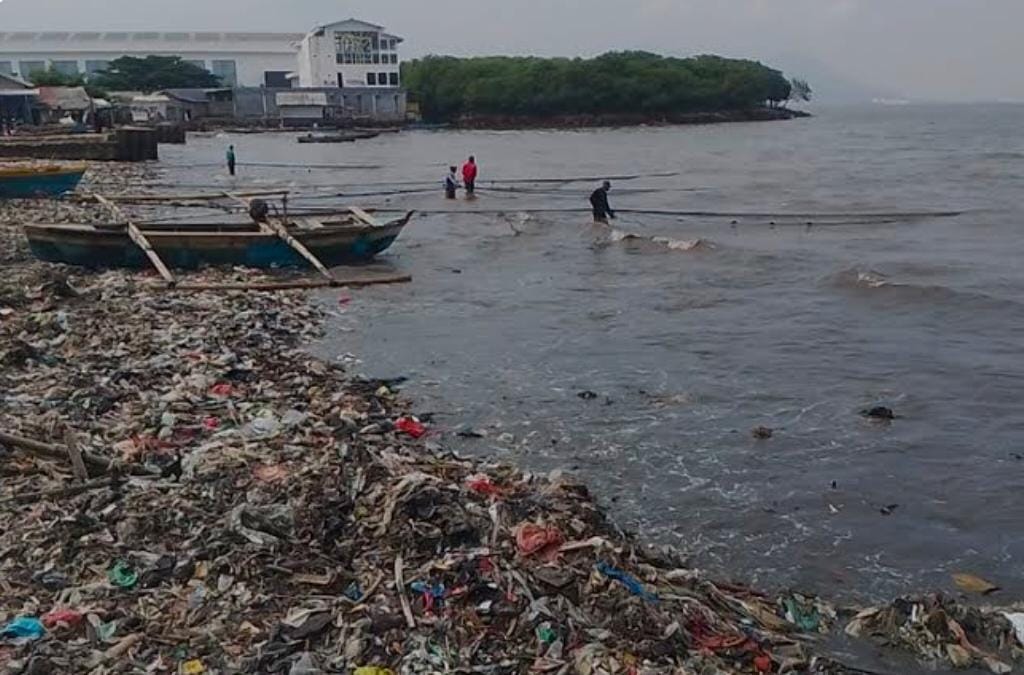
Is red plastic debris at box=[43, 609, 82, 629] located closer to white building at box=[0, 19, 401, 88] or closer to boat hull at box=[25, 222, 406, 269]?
boat hull at box=[25, 222, 406, 269]

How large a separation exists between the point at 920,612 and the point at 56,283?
47.8 feet

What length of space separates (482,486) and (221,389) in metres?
4.16

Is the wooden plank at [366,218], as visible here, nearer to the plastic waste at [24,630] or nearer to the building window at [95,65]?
the plastic waste at [24,630]

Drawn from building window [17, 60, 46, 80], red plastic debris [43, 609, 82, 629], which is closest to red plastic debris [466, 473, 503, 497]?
red plastic debris [43, 609, 82, 629]

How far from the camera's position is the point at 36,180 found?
29.5m

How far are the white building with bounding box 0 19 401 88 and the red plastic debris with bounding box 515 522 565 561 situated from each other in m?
112

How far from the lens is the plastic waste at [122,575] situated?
6752 mm

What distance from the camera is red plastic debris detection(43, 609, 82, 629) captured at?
6.22 meters

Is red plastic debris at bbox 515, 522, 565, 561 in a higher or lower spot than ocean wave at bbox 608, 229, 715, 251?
higher

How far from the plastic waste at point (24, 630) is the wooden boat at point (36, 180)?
86.9 ft

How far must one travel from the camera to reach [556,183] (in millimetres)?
44844

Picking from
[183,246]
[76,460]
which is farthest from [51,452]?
[183,246]

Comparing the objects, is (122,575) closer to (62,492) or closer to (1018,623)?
(62,492)

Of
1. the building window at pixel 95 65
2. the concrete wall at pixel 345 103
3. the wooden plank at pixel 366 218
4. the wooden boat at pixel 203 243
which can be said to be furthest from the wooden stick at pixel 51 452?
the building window at pixel 95 65
